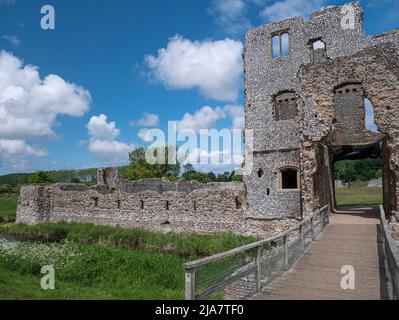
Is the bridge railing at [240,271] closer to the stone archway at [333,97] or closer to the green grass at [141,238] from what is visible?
the stone archway at [333,97]

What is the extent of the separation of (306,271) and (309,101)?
9901 millimetres

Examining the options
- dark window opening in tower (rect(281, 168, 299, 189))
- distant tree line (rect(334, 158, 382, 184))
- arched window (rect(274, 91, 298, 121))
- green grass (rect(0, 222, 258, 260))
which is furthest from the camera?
distant tree line (rect(334, 158, 382, 184))


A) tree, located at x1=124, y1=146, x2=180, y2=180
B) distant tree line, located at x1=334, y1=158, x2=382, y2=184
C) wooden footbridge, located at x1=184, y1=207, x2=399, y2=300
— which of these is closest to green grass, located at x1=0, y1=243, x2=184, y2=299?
wooden footbridge, located at x1=184, y1=207, x2=399, y2=300

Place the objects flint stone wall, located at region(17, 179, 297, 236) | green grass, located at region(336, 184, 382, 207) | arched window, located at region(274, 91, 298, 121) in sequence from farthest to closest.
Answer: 1. green grass, located at region(336, 184, 382, 207)
2. arched window, located at region(274, 91, 298, 121)
3. flint stone wall, located at region(17, 179, 297, 236)

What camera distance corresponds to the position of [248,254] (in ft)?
42.2

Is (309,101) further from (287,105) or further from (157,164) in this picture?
(157,164)

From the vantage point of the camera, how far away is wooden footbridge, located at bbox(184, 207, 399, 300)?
642 centimetres

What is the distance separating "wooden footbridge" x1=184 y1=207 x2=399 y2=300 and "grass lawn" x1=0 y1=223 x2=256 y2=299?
2955mm

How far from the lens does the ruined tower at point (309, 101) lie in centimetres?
1553

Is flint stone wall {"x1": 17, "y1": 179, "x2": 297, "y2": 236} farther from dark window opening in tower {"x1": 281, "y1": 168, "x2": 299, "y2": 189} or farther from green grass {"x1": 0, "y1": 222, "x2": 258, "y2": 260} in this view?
dark window opening in tower {"x1": 281, "y1": 168, "x2": 299, "y2": 189}

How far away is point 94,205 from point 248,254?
54.1 ft

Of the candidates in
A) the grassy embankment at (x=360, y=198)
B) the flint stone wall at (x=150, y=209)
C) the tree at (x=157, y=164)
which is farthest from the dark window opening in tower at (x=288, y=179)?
the tree at (x=157, y=164)

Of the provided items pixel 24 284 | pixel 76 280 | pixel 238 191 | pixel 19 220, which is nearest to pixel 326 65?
pixel 238 191
